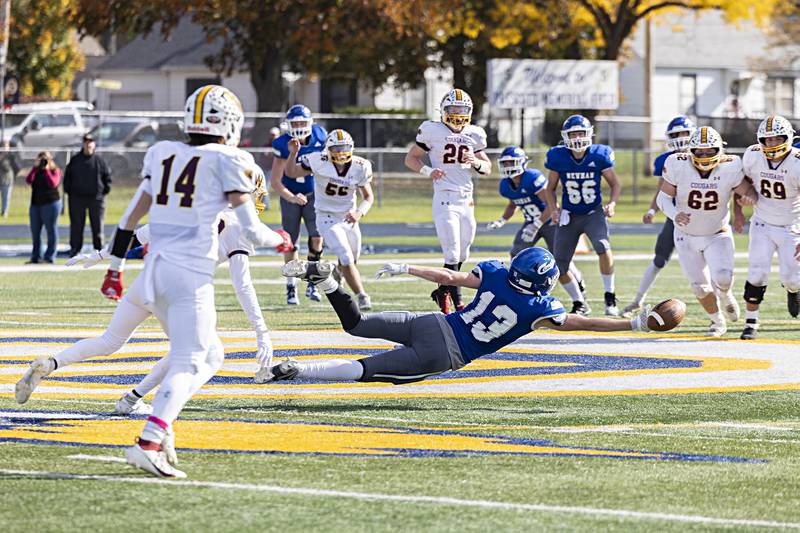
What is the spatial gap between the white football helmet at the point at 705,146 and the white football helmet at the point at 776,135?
0.37m

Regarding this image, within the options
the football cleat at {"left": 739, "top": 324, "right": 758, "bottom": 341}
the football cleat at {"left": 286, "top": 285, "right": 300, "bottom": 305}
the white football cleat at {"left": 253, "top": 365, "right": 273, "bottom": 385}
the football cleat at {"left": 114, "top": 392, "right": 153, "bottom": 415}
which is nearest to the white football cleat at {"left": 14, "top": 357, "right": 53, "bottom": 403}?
the football cleat at {"left": 114, "top": 392, "right": 153, "bottom": 415}

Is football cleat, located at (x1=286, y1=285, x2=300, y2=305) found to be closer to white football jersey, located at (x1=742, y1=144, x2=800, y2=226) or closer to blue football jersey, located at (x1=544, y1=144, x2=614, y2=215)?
blue football jersey, located at (x1=544, y1=144, x2=614, y2=215)

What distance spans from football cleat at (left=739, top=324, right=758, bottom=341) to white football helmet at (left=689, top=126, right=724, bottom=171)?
1.42m

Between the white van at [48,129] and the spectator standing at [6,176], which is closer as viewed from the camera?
the spectator standing at [6,176]

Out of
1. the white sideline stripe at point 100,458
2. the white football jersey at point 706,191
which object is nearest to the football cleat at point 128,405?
the white sideline stripe at point 100,458

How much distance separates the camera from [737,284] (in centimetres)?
1848

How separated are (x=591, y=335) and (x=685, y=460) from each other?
5915 millimetres

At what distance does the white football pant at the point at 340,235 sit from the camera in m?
14.4

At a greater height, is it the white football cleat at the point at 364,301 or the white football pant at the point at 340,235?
the white football pant at the point at 340,235

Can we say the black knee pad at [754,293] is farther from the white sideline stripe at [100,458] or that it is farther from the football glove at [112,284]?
the white sideline stripe at [100,458]

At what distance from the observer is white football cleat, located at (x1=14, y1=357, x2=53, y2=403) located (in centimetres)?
777

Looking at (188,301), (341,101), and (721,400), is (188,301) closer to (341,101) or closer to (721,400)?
(721,400)

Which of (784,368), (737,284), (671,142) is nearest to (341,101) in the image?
(737,284)

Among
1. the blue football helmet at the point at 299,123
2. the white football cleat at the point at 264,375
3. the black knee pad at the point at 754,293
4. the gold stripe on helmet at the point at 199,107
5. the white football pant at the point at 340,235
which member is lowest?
the white football cleat at the point at 264,375
